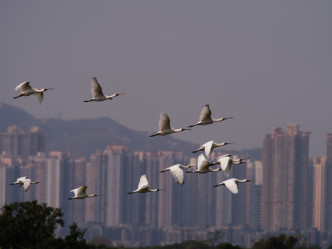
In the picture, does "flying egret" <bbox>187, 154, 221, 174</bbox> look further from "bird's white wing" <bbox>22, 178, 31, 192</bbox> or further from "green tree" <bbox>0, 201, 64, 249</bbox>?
"green tree" <bbox>0, 201, 64, 249</bbox>

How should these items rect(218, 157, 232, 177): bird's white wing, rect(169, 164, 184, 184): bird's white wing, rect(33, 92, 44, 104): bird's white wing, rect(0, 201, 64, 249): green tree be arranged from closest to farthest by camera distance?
rect(169, 164, 184, 184): bird's white wing, rect(218, 157, 232, 177): bird's white wing, rect(33, 92, 44, 104): bird's white wing, rect(0, 201, 64, 249): green tree

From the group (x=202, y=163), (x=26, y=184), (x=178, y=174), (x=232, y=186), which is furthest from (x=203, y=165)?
(x=26, y=184)

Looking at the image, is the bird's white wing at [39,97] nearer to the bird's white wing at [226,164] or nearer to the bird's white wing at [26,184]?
the bird's white wing at [26,184]

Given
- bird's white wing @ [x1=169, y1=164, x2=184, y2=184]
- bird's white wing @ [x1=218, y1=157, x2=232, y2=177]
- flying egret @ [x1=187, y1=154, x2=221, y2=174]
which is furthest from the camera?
flying egret @ [x1=187, y1=154, x2=221, y2=174]

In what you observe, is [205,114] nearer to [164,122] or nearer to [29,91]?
[164,122]

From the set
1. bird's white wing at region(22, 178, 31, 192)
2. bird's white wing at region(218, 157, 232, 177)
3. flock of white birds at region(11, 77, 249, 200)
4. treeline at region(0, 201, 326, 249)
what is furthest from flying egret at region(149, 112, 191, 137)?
treeline at region(0, 201, 326, 249)

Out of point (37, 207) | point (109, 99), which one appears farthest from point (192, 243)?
point (109, 99)
